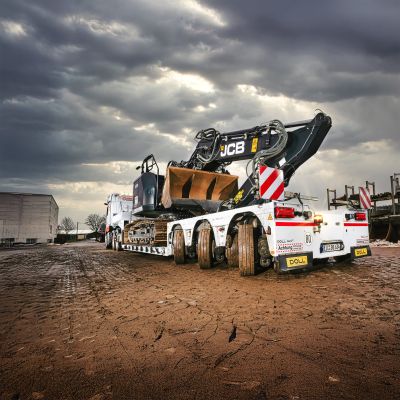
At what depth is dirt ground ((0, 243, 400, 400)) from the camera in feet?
6.09

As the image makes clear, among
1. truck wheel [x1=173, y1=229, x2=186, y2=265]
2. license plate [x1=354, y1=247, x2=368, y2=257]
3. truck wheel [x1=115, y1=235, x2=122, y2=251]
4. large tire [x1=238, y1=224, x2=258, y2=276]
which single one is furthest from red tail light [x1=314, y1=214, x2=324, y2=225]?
truck wheel [x1=115, y1=235, x2=122, y2=251]

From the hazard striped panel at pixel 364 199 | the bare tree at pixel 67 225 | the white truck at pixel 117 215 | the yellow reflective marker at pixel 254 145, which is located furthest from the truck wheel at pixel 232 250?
the bare tree at pixel 67 225

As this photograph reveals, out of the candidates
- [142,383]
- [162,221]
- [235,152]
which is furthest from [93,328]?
[162,221]

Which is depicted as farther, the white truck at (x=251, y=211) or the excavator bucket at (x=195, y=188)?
the excavator bucket at (x=195, y=188)

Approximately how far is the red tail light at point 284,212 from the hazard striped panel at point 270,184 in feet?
1.43

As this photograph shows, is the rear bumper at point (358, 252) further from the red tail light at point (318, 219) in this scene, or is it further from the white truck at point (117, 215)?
the white truck at point (117, 215)

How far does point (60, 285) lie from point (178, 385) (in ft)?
14.3

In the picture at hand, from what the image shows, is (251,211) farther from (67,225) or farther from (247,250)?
(67,225)

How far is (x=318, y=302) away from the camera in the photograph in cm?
375

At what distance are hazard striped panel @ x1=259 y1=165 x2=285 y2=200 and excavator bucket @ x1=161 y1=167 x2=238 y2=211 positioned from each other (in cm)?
334

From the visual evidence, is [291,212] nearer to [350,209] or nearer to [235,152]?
[350,209]

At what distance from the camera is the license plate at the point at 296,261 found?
505cm

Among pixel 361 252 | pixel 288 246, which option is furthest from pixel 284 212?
pixel 361 252

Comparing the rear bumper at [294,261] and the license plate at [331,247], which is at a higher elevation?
the license plate at [331,247]
